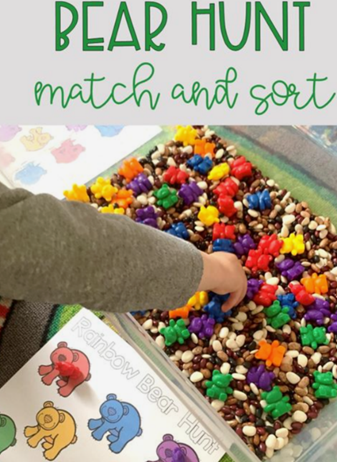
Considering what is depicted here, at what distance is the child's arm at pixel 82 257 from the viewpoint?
52cm

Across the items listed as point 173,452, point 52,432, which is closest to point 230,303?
point 173,452

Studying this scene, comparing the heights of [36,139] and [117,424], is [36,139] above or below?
above

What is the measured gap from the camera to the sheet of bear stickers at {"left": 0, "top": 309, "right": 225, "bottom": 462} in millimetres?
933

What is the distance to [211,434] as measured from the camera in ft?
2.97

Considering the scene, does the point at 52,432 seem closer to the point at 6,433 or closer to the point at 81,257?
the point at 6,433

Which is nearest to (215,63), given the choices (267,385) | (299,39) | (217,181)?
(299,39)

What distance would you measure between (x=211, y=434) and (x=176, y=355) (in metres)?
0.13

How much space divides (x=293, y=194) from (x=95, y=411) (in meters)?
0.52

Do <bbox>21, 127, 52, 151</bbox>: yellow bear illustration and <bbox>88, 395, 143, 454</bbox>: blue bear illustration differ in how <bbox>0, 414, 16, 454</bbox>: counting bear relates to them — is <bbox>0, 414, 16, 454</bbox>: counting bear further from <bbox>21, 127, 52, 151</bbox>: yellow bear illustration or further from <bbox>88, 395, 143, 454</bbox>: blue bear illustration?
<bbox>21, 127, 52, 151</bbox>: yellow bear illustration

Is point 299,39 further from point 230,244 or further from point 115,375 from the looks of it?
point 115,375

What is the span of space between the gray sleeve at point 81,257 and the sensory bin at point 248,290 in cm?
28

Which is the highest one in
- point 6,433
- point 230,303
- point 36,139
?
point 36,139

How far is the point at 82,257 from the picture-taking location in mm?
557

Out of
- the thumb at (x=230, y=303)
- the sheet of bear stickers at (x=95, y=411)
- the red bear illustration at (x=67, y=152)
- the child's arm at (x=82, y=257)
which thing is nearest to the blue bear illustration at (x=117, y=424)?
the sheet of bear stickers at (x=95, y=411)
